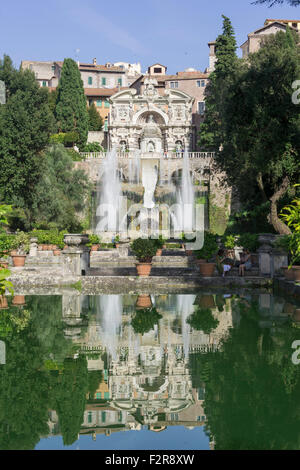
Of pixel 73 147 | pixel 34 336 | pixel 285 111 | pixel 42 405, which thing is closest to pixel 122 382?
pixel 42 405

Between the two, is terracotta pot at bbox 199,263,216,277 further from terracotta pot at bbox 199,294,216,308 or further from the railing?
the railing

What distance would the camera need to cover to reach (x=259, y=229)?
31.2 metres

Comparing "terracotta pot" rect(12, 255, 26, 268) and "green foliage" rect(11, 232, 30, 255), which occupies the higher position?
"green foliage" rect(11, 232, 30, 255)

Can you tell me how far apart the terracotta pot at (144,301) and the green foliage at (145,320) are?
0.65 metres

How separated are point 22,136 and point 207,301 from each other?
2420 cm

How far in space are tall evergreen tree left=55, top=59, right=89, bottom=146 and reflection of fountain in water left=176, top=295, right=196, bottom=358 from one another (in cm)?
4341

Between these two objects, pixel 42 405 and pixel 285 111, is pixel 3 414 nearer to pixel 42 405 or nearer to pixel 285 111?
pixel 42 405

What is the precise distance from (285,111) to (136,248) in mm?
6873

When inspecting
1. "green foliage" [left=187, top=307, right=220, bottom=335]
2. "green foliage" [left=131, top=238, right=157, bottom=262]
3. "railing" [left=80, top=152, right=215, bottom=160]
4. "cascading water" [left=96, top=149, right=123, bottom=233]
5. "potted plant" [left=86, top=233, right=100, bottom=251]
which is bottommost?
"green foliage" [left=187, top=307, right=220, bottom=335]

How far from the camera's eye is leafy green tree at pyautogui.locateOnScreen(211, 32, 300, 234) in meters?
17.7

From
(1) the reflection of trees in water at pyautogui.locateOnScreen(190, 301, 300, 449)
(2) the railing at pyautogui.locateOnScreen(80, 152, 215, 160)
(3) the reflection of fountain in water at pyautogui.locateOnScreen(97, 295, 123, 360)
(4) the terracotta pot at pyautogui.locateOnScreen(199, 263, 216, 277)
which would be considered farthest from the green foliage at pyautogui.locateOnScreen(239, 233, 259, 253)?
(2) the railing at pyautogui.locateOnScreen(80, 152, 215, 160)

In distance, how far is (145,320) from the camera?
965 cm

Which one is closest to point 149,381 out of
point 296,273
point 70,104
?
point 296,273

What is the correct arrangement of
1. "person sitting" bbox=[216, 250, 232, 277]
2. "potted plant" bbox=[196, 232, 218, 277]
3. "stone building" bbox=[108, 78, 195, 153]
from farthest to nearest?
"stone building" bbox=[108, 78, 195, 153]
"person sitting" bbox=[216, 250, 232, 277]
"potted plant" bbox=[196, 232, 218, 277]
